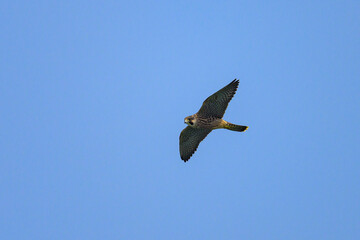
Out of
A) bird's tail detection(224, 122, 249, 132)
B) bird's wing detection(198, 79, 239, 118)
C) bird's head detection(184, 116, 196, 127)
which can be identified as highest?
bird's wing detection(198, 79, 239, 118)

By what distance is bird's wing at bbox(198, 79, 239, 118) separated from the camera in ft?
43.1

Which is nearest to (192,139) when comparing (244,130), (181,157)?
(181,157)

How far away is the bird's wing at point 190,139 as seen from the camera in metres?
14.7

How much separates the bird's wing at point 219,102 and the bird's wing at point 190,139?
1.03 meters

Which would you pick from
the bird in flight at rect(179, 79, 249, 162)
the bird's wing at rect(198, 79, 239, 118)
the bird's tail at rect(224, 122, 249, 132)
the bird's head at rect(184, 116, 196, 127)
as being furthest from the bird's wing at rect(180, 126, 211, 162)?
the bird's wing at rect(198, 79, 239, 118)

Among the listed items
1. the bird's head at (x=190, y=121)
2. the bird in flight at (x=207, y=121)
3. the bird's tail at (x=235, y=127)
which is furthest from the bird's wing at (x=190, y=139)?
the bird's tail at (x=235, y=127)

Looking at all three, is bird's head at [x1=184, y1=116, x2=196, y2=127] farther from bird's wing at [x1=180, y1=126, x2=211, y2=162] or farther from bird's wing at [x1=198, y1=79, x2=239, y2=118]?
bird's wing at [x1=180, y1=126, x2=211, y2=162]

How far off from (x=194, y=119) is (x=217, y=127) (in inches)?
32.4

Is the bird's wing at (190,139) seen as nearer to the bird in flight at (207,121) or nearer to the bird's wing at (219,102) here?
the bird in flight at (207,121)

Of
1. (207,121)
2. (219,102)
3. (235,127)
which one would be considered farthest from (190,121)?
(235,127)

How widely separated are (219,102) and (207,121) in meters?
0.81

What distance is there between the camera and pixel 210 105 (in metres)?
13.5

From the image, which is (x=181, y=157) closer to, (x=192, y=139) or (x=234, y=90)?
(x=192, y=139)

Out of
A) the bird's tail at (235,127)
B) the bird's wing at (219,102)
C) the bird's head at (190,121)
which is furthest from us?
the bird's tail at (235,127)
